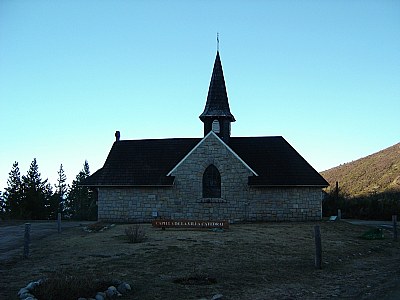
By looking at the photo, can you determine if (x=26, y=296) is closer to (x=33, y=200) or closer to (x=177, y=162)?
(x=177, y=162)

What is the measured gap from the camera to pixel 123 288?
965cm

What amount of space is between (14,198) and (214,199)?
970 inches

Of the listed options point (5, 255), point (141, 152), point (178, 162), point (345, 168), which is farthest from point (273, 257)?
point (345, 168)

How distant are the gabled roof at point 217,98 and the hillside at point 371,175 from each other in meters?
23.4

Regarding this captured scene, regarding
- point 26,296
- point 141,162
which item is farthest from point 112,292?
point 141,162

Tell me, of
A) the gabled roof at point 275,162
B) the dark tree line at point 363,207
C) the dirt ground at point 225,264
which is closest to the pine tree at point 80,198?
the gabled roof at point 275,162

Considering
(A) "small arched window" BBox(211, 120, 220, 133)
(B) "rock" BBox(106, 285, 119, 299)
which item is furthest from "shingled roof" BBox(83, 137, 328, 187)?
(B) "rock" BBox(106, 285, 119, 299)

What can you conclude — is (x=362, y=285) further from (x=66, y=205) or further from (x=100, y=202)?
(x=66, y=205)

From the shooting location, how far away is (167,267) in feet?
40.6

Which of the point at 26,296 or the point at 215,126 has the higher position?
the point at 215,126

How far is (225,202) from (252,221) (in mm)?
1957

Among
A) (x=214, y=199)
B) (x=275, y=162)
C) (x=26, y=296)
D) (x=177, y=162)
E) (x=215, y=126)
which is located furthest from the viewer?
(x=215, y=126)

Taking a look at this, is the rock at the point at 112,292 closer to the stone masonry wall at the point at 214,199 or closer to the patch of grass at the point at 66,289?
the patch of grass at the point at 66,289

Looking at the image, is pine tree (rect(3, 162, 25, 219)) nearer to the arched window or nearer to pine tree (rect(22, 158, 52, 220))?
pine tree (rect(22, 158, 52, 220))
